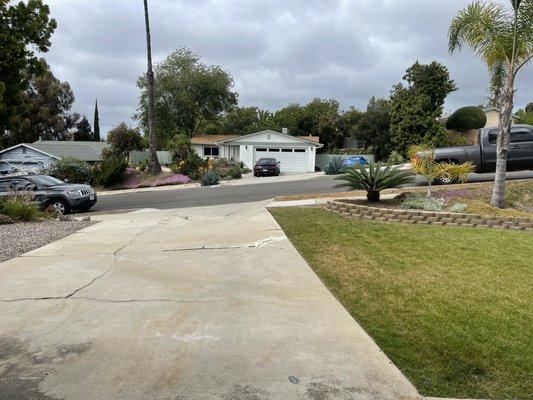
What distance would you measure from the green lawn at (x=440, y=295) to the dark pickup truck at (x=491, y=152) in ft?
23.6

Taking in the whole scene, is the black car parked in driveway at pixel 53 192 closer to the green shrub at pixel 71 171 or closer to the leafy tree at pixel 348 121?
the green shrub at pixel 71 171

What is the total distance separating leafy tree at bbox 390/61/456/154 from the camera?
37.1m

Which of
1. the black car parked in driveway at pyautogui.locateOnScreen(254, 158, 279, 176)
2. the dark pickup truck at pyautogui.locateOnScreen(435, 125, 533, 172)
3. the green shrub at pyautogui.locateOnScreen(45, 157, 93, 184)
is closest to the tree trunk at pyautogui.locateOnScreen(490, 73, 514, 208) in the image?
the dark pickup truck at pyautogui.locateOnScreen(435, 125, 533, 172)

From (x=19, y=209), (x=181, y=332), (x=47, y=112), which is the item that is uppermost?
(x=47, y=112)

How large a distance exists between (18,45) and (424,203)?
59.2ft

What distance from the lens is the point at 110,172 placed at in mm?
29344

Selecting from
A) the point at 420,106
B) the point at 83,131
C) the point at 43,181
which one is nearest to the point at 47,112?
the point at 83,131

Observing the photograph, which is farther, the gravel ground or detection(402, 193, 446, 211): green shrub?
detection(402, 193, 446, 211): green shrub

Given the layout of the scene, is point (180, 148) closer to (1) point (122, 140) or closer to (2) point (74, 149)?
(1) point (122, 140)

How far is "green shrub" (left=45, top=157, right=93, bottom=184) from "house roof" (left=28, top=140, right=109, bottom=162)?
364 inches

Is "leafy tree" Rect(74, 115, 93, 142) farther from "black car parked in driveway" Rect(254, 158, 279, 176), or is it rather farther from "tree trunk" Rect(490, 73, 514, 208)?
"tree trunk" Rect(490, 73, 514, 208)

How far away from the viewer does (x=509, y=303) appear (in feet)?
16.8

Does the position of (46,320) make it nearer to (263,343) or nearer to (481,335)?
(263,343)

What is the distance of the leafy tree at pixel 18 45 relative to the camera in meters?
19.6
